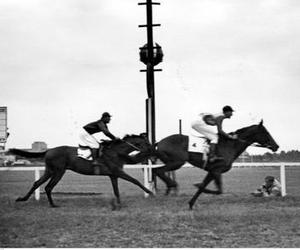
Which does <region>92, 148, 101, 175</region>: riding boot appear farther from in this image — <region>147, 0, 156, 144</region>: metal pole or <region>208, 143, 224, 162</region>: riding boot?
<region>208, 143, 224, 162</region>: riding boot

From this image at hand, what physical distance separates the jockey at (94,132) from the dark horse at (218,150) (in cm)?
115

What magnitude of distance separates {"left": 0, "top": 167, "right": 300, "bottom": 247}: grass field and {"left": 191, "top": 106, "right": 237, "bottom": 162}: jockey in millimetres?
1238

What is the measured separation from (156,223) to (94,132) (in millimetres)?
3489

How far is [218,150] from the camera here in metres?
11.2

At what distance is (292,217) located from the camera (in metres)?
9.37

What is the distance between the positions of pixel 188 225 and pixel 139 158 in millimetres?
3272

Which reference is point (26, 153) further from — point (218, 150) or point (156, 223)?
point (156, 223)

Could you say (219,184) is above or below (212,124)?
below

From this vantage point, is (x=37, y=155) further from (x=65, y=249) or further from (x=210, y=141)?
(x=65, y=249)

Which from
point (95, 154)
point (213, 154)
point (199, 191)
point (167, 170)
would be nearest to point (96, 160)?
point (95, 154)

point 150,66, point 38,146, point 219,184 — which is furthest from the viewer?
point 150,66

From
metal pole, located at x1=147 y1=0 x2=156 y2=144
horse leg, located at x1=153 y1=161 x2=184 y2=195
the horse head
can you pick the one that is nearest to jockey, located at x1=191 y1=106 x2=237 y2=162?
the horse head

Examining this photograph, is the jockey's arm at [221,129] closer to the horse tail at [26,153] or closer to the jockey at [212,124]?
the jockey at [212,124]

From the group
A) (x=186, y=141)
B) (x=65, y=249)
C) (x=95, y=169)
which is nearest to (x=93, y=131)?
(x=95, y=169)
